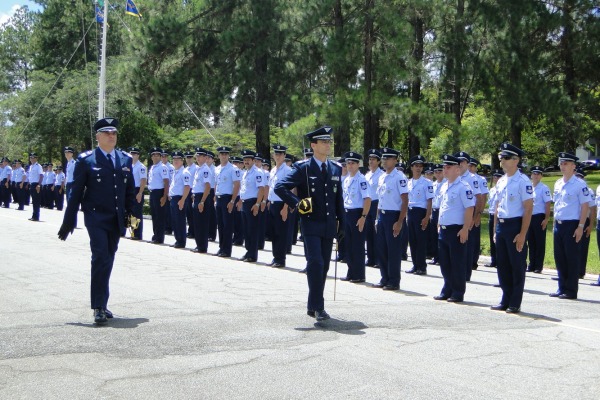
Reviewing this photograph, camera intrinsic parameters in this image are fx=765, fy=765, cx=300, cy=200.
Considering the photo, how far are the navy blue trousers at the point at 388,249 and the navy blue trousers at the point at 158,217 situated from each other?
710 centimetres

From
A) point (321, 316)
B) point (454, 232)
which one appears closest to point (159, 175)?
point (454, 232)

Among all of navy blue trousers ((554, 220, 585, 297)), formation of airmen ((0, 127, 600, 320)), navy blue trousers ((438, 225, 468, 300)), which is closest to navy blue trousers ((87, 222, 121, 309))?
formation of airmen ((0, 127, 600, 320))

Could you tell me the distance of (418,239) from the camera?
45.1 ft

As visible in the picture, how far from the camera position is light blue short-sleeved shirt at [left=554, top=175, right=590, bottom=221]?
38.2 ft

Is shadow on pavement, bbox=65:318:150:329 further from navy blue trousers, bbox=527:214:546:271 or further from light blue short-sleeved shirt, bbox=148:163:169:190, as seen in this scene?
light blue short-sleeved shirt, bbox=148:163:169:190

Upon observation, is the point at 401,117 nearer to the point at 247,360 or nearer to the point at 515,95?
Result: the point at 515,95

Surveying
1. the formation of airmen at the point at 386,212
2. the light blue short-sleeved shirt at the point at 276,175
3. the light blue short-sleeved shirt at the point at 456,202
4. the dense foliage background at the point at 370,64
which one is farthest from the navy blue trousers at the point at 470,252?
the dense foliage background at the point at 370,64

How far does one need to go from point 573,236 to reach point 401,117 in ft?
44.4

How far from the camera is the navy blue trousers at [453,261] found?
9.92 meters

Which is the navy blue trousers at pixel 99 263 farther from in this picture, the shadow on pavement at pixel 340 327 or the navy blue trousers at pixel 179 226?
the navy blue trousers at pixel 179 226

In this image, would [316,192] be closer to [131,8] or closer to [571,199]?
[571,199]

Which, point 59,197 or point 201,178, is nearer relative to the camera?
point 201,178

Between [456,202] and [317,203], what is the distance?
9.01 feet

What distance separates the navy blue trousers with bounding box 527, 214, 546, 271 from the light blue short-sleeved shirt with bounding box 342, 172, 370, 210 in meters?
4.01
